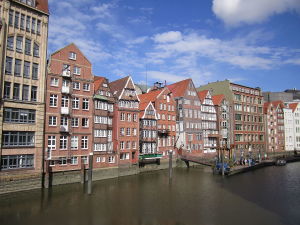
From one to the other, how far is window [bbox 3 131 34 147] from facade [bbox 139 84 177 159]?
30.0 meters

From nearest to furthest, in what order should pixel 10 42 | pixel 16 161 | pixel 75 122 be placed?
pixel 16 161, pixel 10 42, pixel 75 122

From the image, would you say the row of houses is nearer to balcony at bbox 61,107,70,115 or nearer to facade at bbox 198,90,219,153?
balcony at bbox 61,107,70,115

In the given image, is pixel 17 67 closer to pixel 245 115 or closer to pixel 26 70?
pixel 26 70

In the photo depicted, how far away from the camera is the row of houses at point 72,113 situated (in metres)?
35.5

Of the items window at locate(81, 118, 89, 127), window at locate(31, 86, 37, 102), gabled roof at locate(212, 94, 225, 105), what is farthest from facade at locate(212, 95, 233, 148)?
window at locate(31, 86, 37, 102)

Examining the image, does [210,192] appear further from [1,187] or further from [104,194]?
[1,187]

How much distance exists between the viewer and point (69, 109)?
138 feet

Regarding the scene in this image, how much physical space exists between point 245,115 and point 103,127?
5538 cm

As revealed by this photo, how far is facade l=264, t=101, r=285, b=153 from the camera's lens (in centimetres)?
9206

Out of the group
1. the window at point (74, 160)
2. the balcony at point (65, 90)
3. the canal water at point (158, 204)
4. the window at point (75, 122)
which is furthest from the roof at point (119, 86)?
the canal water at point (158, 204)

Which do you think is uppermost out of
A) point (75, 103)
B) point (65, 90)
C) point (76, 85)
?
point (76, 85)

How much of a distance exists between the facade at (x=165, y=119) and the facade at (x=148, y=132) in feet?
7.47

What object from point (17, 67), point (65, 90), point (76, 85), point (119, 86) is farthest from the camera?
point (119, 86)

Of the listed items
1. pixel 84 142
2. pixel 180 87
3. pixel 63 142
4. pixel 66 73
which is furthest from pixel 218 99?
pixel 63 142
